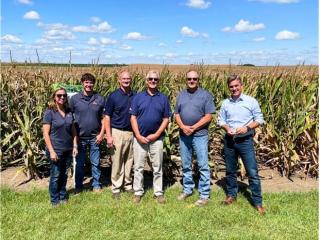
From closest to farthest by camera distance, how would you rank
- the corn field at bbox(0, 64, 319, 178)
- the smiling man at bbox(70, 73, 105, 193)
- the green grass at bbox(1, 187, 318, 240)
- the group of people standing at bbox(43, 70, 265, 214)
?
1. the green grass at bbox(1, 187, 318, 240)
2. the group of people standing at bbox(43, 70, 265, 214)
3. the smiling man at bbox(70, 73, 105, 193)
4. the corn field at bbox(0, 64, 319, 178)

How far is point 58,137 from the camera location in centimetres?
622

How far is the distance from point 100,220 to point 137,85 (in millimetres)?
3801

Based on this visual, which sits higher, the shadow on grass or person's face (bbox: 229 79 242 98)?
person's face (bbox: 229 79 242 98)

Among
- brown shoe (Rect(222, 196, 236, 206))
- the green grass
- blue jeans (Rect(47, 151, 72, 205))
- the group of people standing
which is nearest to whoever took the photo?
the green grass

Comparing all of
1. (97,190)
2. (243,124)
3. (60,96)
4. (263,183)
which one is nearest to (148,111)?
(60,96)

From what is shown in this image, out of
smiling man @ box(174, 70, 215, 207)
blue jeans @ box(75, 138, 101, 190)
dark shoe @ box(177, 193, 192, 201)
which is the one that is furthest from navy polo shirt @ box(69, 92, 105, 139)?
dark shoe @ box(177, 193, 192, 201)

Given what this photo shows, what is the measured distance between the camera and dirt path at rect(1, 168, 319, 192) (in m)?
7.42

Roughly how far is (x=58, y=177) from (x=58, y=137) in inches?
23.6

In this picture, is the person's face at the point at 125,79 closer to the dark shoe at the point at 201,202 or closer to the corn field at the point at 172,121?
the corn field at the point at 172,121

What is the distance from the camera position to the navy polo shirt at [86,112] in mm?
6699

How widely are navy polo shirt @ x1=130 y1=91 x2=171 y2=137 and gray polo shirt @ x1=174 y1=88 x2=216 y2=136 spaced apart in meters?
0.31

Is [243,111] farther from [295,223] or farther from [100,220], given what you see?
[100,220]

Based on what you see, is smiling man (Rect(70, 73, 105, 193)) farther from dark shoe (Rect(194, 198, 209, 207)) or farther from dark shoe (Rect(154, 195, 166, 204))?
dark shoe (Rect(194, 198, 209, 207))

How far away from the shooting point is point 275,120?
8.28 meters
